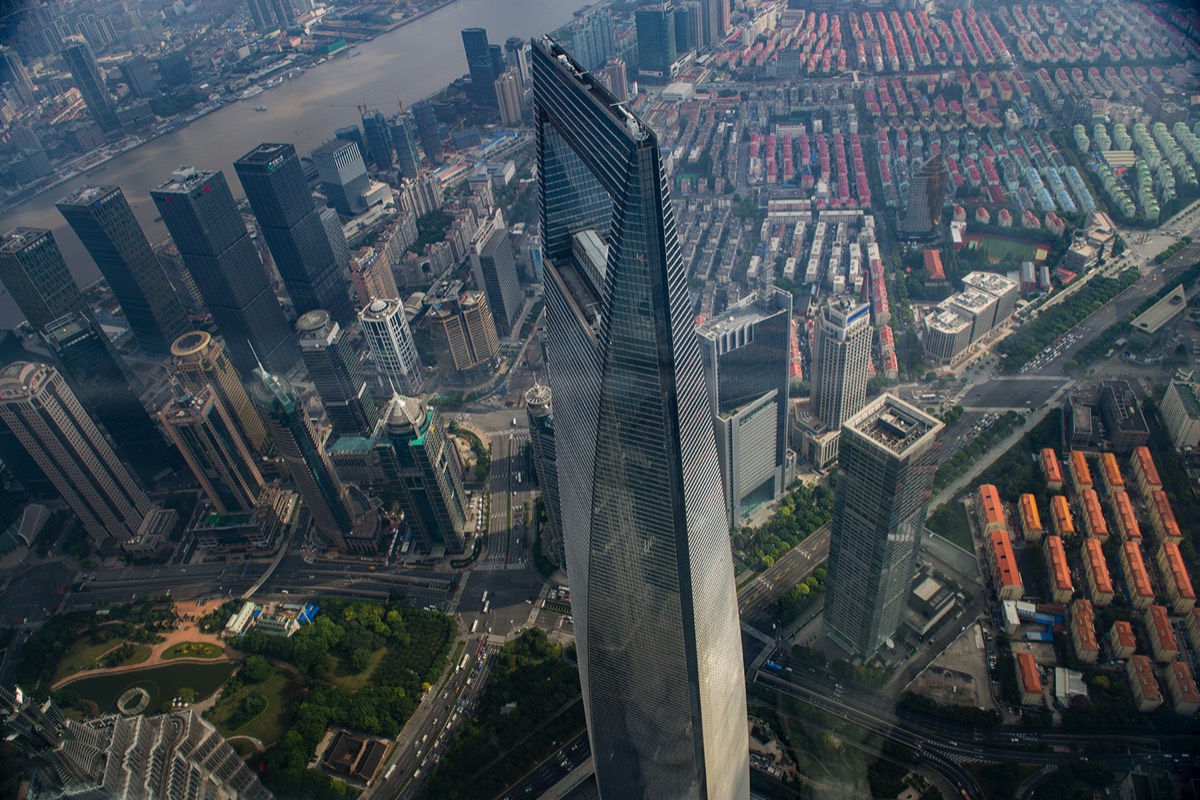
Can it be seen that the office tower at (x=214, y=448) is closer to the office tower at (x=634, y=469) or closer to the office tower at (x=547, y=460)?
the office tower at (x=547, y=460)

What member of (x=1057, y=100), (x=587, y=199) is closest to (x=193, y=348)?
(x=587, y=199)

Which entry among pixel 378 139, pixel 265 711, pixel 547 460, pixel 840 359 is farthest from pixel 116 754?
pixel 378 139

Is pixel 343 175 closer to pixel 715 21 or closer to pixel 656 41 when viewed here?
pixel 656 41

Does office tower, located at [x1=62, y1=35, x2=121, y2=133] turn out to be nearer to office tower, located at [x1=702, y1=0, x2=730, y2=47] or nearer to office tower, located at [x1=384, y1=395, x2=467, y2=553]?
office tower, located at [x1=702, y1=0, x2=730, y2=47]

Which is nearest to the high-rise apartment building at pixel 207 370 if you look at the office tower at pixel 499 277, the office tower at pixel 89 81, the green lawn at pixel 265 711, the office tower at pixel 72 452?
the office tower at pixel 72 452

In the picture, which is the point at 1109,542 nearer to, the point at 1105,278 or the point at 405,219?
the point at 1105,278

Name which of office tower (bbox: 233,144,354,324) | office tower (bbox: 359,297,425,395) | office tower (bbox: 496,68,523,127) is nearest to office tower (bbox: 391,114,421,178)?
office tower (bbox: 496,68,523,127)
